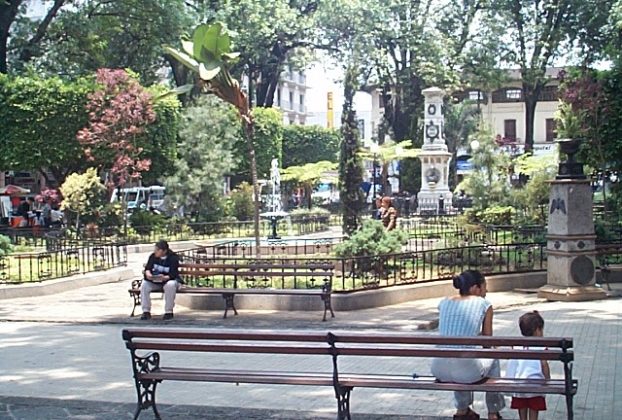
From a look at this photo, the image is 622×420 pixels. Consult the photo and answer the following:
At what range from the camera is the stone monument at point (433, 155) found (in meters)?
41.0

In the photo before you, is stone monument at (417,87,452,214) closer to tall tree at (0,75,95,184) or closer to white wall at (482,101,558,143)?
tall tree at (0,75,95,184)

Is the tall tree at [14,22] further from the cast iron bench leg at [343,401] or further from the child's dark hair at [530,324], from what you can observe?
the child's dark hair at [530,324]

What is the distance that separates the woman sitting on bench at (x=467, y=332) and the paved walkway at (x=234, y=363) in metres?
0.71

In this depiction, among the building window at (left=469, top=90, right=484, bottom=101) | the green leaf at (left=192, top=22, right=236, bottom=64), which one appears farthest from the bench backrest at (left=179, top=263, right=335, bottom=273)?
the building window at (left=469, top=90, right=484, bottom=101)

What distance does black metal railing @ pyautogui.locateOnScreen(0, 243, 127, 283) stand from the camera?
1800 cm

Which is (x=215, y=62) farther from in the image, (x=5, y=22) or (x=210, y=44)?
(x=5, y=22)

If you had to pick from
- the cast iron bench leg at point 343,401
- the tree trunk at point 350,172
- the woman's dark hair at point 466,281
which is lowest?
the cast iron bench leg at point 343,401

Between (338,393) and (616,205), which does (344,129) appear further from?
(338,393)

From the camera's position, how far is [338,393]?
688 centimetres

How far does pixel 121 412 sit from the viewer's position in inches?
304

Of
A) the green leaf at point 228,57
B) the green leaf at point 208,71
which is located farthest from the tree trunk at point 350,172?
the green leaf at point 208,71

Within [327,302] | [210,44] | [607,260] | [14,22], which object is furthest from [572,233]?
[14,22]

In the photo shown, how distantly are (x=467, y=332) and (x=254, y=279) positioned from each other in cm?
939

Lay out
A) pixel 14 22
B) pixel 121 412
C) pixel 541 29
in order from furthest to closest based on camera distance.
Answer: pixel 541 29 → pixel 14 22 → pixel 121 412
